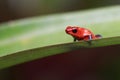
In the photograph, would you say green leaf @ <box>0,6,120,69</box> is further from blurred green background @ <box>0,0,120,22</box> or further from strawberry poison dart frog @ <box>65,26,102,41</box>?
blurred green background @ <box>0,0,120,22</box>

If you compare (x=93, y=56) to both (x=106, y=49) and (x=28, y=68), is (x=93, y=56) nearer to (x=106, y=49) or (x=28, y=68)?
(x=106, y=49)

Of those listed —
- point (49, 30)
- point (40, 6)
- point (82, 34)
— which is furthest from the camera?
point (40, 6)

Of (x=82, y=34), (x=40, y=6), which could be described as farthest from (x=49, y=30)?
(x=40, y=6)

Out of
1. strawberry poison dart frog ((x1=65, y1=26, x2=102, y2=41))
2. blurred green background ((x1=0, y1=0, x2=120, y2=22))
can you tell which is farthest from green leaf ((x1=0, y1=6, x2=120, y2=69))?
blurred green background ((x1=0, y1=0, x2=120, y2=22))

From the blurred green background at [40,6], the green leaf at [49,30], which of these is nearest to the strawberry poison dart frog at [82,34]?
the green leaf at [49,30]

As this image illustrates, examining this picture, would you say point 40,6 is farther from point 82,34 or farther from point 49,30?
point 82,34

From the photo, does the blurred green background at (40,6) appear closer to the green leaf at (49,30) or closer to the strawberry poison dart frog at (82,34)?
the green leaf at (49,30)

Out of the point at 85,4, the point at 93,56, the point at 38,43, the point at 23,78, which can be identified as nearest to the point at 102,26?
the point at 38,43

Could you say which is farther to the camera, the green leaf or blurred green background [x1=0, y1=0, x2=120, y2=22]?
blurred green background [x1=0, y1=0, x2=120, y2=22]

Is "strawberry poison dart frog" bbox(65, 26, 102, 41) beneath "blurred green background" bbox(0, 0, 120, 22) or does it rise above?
above
